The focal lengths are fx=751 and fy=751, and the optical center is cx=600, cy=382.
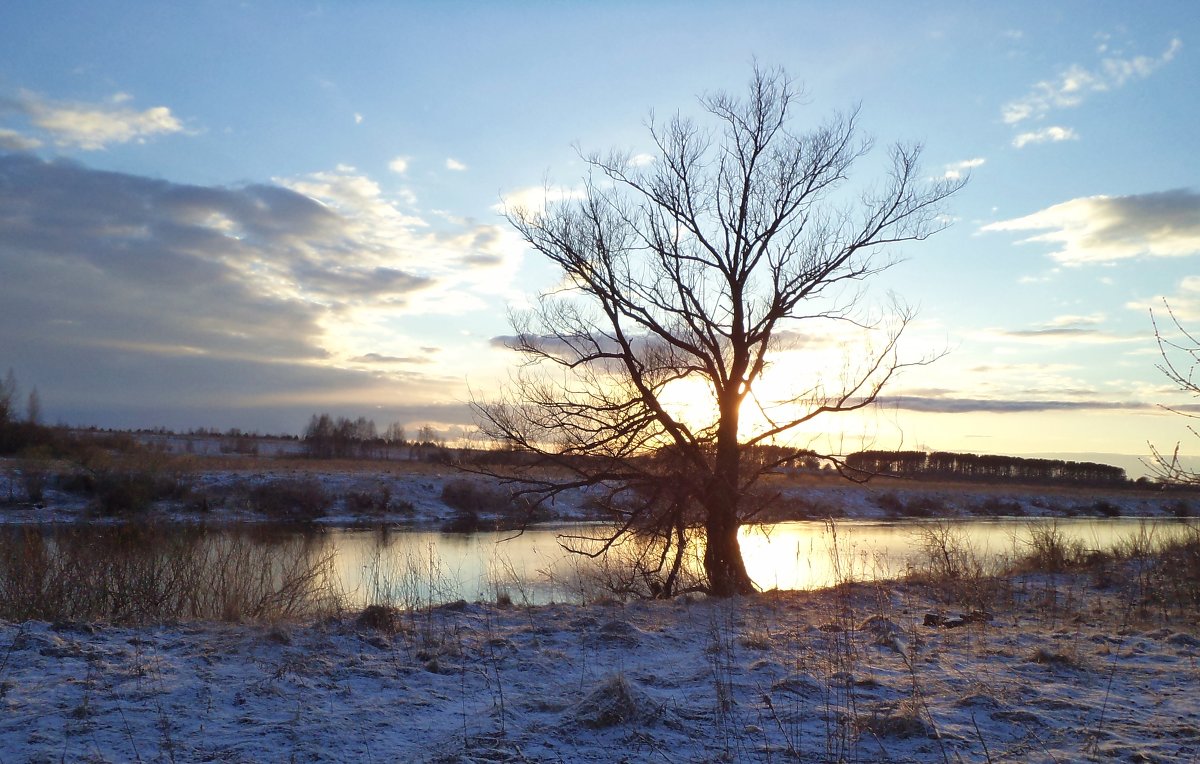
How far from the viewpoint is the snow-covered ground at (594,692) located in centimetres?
415

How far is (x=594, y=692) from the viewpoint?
15.6ft

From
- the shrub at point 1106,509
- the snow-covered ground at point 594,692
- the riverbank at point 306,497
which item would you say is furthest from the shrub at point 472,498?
the shrub at point 1106,509

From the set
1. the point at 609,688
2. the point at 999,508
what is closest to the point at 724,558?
the point at 609,688

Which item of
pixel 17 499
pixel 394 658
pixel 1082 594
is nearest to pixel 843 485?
pixel 1082 594

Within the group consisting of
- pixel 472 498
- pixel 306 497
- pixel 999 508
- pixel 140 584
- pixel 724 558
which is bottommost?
pixel 999 508

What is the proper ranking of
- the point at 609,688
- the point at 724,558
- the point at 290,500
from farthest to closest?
the point at 290,500 → the point at 724,558 → the point at 609,688

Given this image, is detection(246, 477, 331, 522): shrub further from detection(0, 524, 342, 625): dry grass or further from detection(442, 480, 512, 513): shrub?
detection(0, 524, 342, 625): dry grass

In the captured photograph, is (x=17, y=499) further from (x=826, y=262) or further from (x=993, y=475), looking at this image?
(x=993, y=475)

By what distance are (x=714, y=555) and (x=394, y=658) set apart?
6.11 meters

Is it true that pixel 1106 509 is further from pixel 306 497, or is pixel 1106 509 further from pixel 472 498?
pixel 306 497

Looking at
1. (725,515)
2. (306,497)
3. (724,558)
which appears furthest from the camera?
(306,497)

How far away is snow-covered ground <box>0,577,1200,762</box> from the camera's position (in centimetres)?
415

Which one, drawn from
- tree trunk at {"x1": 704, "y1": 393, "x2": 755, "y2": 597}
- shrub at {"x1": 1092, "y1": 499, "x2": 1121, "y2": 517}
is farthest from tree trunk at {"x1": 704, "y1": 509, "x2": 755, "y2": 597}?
shrub at {"x1": 1092, "y1": 499, "x2": 1121, "y2": 517}

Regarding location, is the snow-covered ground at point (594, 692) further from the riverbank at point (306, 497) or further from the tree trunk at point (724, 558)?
the riverbank at point (306, 497)
